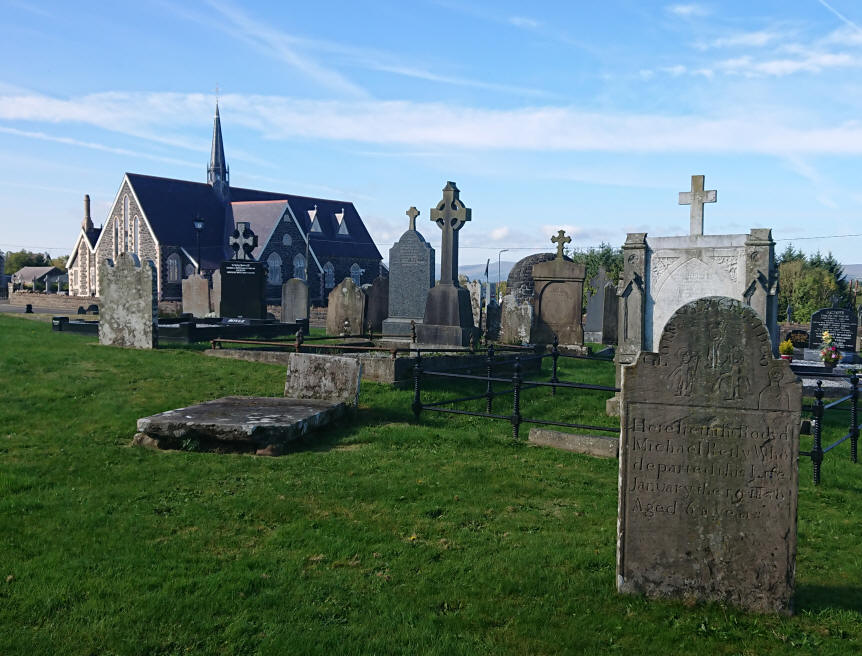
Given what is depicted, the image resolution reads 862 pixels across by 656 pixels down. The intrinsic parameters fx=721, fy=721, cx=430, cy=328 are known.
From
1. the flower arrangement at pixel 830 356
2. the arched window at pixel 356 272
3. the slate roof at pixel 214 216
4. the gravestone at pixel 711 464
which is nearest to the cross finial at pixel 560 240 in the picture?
the flower arrangement at pixel 830 356

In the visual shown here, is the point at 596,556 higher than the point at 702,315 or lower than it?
lower

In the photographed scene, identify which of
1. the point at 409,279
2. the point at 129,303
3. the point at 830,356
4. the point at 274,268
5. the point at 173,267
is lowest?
the point at 830,356

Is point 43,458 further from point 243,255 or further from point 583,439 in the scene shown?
point 243,255

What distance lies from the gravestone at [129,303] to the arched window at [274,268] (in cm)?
3977

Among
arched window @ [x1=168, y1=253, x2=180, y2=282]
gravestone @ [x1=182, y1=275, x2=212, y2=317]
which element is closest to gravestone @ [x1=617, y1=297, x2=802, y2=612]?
gravestone @ [x1=182, y1=275, x2=212, y2=317]

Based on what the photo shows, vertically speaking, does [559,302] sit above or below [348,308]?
above

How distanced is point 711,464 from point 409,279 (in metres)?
14.9

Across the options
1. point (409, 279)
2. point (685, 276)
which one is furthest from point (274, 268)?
point (685, 276)

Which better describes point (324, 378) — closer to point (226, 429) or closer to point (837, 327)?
point (226, 429)

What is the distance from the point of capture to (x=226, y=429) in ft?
25.4

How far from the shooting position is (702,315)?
4480mm

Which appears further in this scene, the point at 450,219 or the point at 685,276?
the point at 450,219

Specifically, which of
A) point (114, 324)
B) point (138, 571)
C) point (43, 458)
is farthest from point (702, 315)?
point (114, 324)

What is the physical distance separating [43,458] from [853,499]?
8.16 meters
